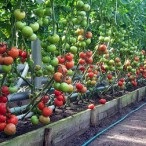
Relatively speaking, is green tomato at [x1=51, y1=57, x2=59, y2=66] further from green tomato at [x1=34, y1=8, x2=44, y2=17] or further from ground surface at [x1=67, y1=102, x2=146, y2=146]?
ground surface at [x1=67, y1=102, x2=146, y2=146]

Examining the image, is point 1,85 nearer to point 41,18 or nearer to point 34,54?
point 41,18

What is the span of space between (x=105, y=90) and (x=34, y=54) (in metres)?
2.56

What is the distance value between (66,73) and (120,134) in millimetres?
2121

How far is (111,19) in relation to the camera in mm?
5953

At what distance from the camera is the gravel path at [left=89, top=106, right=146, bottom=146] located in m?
4.94

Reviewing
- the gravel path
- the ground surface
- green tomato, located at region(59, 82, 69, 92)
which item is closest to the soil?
the ground surface

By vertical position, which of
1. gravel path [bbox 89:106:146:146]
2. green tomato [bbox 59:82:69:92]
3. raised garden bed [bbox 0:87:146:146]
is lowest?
gravel path [bbox 89:106:146:146]

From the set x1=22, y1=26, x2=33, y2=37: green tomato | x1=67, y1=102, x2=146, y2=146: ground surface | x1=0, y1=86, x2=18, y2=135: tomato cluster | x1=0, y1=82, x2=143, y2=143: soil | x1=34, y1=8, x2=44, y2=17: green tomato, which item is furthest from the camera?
x1=67, y1=102, x2=146, y2=146: ground surface

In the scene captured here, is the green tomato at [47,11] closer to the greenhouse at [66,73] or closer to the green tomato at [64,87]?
the greenhouse at [66,73]

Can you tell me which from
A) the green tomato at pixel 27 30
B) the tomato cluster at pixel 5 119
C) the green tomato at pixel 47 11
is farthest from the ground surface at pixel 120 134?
the green tomato at pixel 27 30

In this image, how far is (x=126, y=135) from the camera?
5379 mm

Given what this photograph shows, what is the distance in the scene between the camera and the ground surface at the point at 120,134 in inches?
193

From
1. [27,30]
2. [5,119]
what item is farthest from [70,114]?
[27,30]

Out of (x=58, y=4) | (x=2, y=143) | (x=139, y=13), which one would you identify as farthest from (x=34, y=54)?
(x=139, y=13)
